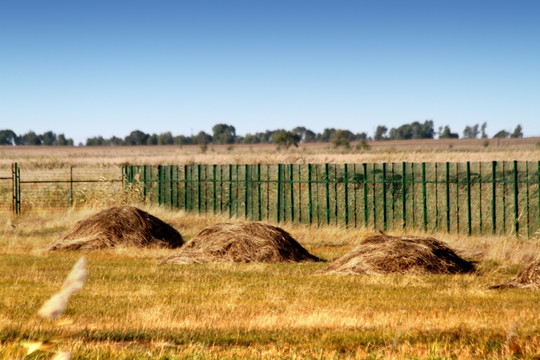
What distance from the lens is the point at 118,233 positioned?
1739 cm

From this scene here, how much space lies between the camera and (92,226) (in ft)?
58.3

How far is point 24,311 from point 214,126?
16562cm

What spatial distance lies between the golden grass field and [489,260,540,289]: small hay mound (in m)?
0.29

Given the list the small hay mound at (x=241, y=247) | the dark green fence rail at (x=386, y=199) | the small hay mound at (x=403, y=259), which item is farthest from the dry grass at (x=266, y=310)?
the dark green fence rail at (x=386, y=199)

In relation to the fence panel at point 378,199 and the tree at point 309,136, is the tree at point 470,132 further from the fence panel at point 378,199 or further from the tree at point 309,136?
the fence panel at point 378,199

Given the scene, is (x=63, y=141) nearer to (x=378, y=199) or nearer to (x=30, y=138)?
(x=30, y=138)

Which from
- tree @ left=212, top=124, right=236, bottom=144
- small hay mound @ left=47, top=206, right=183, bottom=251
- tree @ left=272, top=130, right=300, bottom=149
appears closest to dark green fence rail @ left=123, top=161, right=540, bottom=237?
small hay mound @ left=47, top=206, right=183, bottom=251

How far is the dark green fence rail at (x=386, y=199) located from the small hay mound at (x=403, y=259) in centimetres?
612

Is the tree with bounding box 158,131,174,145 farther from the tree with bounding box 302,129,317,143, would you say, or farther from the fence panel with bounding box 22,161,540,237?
the fence panel with bounding box 22,161,540,237

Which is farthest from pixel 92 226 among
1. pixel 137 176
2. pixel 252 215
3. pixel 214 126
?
pixel 214 126

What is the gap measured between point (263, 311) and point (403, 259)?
15.7 feet

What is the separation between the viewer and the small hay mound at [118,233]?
56.1 ft

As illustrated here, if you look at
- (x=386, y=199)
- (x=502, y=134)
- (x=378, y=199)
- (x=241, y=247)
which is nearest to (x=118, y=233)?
(x=241, y=247)

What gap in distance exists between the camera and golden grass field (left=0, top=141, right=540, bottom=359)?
643 cm
